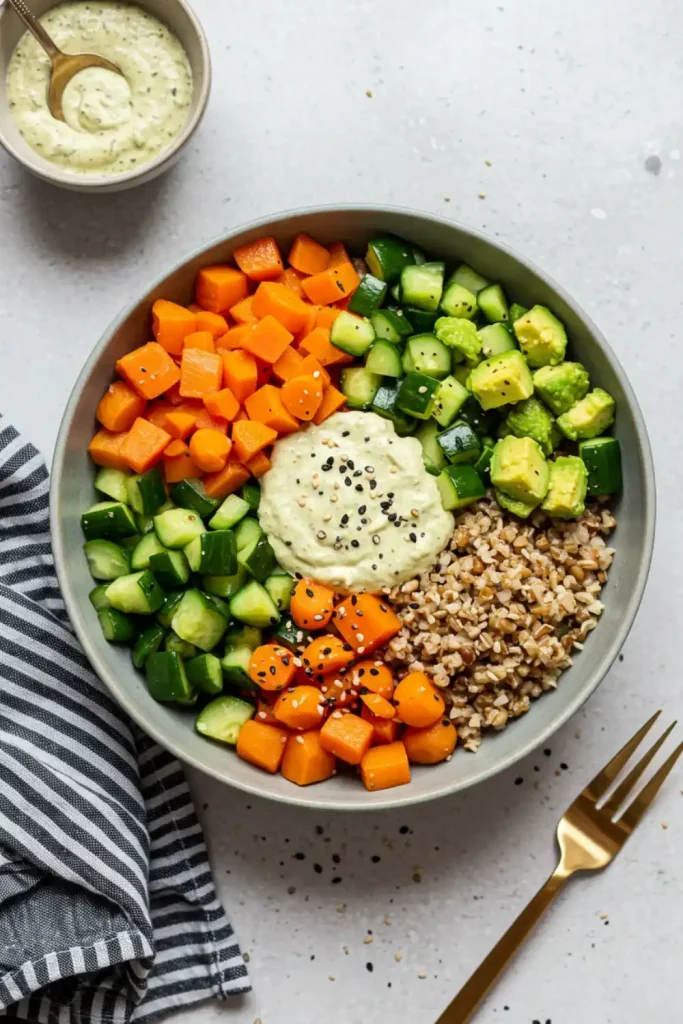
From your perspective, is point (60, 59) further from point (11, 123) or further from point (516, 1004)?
point (516, 1004)

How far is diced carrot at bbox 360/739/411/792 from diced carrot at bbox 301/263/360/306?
4.29ft

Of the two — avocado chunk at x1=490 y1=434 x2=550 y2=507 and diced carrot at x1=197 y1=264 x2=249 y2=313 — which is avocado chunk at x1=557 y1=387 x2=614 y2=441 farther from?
diced carrot at x1=197 y1=264 x2=249 y2=313

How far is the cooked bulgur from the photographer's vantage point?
2.59 meters

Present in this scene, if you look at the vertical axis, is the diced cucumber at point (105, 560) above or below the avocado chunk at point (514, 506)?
below

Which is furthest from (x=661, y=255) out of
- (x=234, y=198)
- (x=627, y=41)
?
(x=234, y=198)

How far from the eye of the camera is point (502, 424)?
2.74m

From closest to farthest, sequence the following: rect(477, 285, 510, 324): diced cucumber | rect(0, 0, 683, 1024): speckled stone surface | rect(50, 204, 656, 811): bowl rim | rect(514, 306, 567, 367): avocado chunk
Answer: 1. rect(50, 204, 656, 811): bowl rim
2. rect(514, 306, 567, 367): avocado chunk
3. rect(477, 285, 510, 324): diced cucumber
4. rect(0, 0, 683, 1024): speckled stone surface

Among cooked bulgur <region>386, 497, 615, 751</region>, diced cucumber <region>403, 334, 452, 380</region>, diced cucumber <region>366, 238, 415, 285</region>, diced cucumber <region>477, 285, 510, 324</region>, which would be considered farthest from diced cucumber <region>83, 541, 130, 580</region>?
diced cucumber <region>477, 285, 510, 324</region>

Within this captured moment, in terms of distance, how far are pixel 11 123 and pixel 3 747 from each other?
1.84 meters

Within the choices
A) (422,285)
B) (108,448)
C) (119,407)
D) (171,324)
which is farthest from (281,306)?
(108,448)

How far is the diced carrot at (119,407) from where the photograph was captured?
2660mm

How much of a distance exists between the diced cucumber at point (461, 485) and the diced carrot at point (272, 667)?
2.08 ft

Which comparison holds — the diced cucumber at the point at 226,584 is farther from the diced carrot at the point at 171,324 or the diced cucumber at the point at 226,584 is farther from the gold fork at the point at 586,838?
the gold fork at the point at 586,838

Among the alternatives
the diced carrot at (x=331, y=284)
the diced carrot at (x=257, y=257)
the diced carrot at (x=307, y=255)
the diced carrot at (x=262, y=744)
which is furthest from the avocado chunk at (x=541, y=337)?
the diced carrot at (x=262, y=744)
